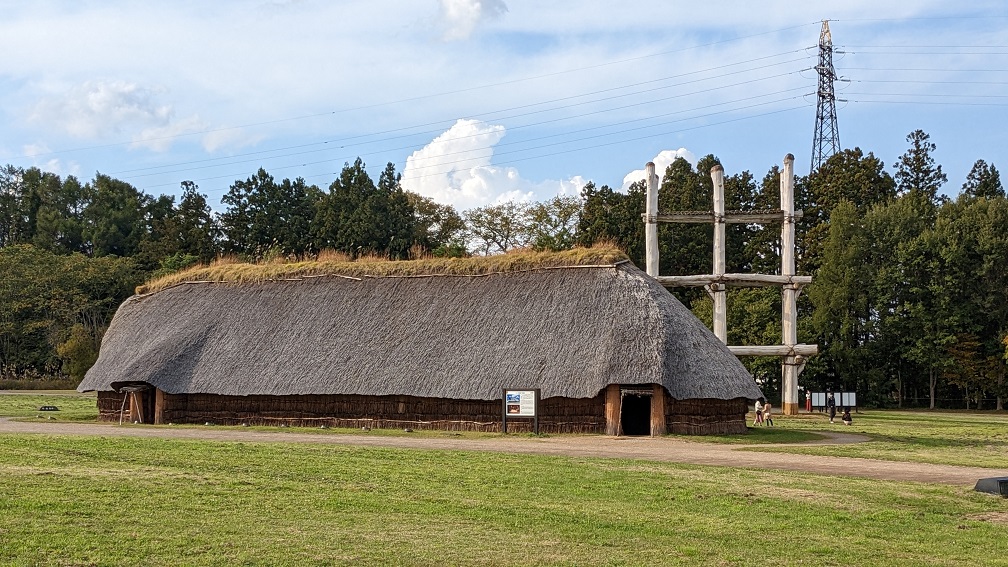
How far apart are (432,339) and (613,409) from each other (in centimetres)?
677

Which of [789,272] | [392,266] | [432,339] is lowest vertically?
[432,339]

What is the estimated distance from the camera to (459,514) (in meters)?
14.0

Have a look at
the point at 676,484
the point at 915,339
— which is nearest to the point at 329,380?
the point at 676,484

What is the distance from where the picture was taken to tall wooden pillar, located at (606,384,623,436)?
3111 cm

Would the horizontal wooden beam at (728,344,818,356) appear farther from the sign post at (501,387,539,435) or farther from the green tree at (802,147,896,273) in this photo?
the green tree at (802,147,896,273)

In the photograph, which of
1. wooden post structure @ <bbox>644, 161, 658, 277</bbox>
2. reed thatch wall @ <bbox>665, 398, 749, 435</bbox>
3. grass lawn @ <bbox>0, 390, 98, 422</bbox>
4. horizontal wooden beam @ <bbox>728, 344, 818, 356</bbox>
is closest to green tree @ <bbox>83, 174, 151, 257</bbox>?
grass lawn @ <bbox>0, 390, 98, 422</bbox>

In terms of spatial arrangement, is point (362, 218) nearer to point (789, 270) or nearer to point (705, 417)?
point (789, 270)

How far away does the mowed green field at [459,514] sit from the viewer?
37.3ft

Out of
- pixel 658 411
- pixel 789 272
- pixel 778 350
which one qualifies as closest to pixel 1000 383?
pixel 789 272

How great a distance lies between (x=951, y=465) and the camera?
23.3m

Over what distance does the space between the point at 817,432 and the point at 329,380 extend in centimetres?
1627

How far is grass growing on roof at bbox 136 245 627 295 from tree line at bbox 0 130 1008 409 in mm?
6336

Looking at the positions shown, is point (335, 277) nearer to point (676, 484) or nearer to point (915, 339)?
point (676, 484)

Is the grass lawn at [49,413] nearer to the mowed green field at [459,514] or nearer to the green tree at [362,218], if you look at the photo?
the mowed green field at [459,514]
